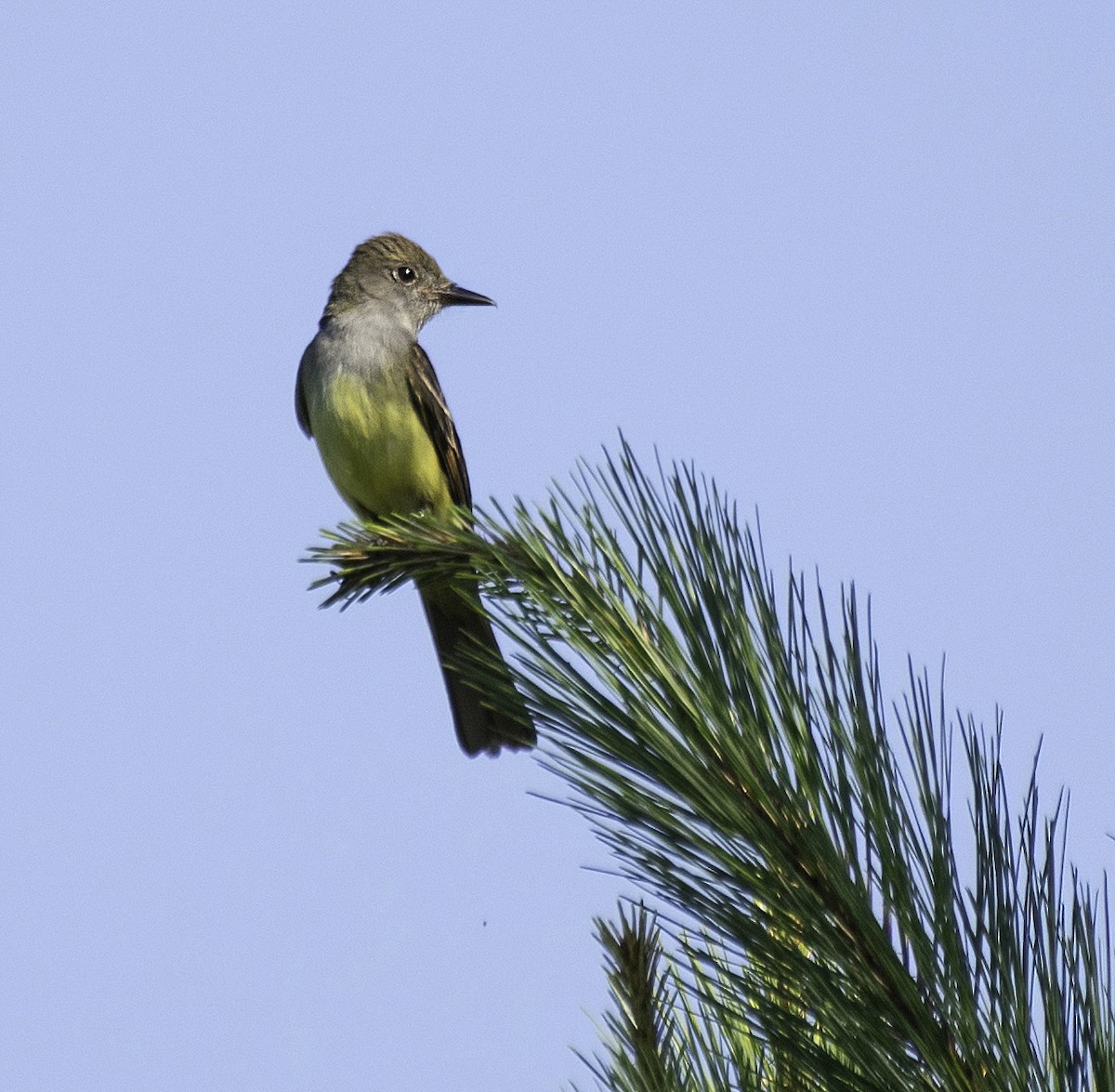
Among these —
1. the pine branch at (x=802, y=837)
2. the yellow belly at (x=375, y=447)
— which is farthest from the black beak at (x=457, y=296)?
the pine branch at (x=802, y=837)

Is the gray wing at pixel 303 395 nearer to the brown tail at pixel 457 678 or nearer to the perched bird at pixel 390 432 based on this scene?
the perched bird at pixel 390 432

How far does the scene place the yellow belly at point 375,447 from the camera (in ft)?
22.2

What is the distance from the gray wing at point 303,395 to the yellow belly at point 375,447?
0.48 m

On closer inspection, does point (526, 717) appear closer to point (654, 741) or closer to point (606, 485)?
point (654, 741)

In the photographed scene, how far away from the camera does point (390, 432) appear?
683 centimetres

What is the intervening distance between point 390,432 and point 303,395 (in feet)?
3.18

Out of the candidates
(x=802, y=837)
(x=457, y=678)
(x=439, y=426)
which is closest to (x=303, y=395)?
(x=439, y=426)

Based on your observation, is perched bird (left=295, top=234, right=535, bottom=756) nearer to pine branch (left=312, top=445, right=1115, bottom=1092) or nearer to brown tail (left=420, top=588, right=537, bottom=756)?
brown tail (left=420, top=588, right=537, bottom=756)

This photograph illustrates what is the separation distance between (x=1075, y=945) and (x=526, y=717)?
946 mm

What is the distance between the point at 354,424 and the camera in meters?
6.80

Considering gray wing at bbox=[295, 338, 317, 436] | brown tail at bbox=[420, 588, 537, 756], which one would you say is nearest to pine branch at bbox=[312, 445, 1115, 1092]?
brown tail at bbox=[420, 588, 537, 756]

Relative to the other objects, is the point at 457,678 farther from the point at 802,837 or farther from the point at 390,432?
the point at 802,837

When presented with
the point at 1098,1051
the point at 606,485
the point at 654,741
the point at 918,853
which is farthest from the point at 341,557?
the point at 1098,1051

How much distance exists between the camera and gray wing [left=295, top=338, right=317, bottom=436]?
24.5ft
